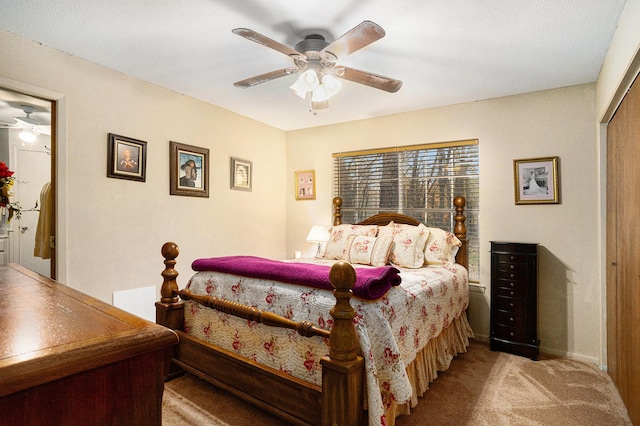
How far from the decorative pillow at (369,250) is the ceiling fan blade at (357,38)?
181 centimetres

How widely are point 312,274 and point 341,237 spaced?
185 centimetres

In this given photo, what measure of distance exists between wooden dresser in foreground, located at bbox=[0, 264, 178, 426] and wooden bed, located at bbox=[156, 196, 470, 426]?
897 mm

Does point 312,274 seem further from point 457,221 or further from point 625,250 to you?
point 457,221

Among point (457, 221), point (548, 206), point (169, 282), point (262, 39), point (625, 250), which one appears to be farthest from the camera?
point (457, 221)

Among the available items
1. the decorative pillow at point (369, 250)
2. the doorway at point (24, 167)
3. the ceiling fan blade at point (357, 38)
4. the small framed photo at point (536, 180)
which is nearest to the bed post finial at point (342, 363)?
the ceiling fan blade at point (357, 38)

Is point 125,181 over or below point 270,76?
below

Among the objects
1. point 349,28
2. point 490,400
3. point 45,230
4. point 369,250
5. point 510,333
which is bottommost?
point 490,400

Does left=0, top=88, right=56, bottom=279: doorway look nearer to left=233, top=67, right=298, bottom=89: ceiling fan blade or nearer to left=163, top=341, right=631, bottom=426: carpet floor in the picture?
left=233, top=67, right=298, bottom=89: ceiling fan blade

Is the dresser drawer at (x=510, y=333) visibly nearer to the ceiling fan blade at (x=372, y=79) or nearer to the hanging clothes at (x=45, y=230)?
the ceiling fan blade at (x=372, y=79)

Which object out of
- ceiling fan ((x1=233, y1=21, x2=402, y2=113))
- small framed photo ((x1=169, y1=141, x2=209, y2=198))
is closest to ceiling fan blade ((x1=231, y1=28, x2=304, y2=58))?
ceiling fan ((x1=233, y1=21, x2=402, y2=113))

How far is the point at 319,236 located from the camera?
162 inches

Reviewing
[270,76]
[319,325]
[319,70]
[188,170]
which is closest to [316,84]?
[319,70]

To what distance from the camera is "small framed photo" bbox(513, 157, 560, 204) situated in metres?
3.09

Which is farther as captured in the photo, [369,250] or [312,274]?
[369,250]
